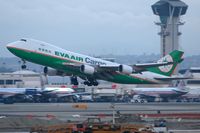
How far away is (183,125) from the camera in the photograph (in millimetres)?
60906

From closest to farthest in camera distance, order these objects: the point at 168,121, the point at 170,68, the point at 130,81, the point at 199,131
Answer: the point at 199,131 < the point at 168,121 < the point at 130,81 < the point at 170,68

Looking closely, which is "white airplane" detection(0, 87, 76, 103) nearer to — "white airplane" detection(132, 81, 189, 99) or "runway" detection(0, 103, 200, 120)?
"white airplane" detection(132, 81, 189, 99)

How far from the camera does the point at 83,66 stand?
71000 millimetres

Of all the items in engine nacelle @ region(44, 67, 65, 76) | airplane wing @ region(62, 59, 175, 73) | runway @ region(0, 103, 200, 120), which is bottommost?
runway @ region(0, 103, 200, 120)

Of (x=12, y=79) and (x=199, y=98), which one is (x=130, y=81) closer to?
(x=199, y=98)

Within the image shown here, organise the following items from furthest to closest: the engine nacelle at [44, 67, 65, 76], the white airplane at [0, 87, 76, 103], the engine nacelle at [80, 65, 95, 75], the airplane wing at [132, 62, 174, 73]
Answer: the white airplane at [0, 87, 76, 103] < the airplane wing at [132, 62, 174, 73] < the engine nacelle at [44, 67, 65, 76] < the engine nacelle at [80, 65, 95, 75]

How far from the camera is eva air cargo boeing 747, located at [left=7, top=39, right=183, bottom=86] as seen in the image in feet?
225

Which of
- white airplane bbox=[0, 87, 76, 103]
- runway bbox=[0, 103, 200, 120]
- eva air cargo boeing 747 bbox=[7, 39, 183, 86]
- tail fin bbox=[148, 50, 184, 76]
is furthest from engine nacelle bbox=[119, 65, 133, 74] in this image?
white airplane bbox=[0, 87, 76, 103]

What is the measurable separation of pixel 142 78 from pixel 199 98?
205 feet

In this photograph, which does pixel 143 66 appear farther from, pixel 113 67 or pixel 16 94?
pixel 16 94

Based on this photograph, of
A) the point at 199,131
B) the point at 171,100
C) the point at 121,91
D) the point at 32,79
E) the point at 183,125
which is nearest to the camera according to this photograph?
the point at 199,131

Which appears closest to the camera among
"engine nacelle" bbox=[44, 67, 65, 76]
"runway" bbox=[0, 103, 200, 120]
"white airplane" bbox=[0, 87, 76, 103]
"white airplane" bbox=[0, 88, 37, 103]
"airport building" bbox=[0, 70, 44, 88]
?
"engine nacelle" bbox=[44, 67, 65, 76]

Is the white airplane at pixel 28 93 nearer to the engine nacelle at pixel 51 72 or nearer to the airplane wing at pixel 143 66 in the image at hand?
the engine nacelle at pixel 51 72

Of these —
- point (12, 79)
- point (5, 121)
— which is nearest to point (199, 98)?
point (12, 79)
